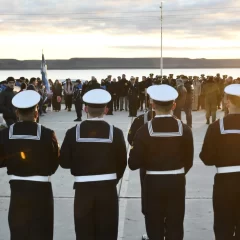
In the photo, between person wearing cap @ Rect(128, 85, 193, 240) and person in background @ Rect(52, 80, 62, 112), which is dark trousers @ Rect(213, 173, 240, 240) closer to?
person wearing cap @ Rect(128, 85, 193, 240)

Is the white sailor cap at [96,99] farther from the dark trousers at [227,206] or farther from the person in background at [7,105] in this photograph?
the person in background at [7,105]

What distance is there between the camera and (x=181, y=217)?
4.42m

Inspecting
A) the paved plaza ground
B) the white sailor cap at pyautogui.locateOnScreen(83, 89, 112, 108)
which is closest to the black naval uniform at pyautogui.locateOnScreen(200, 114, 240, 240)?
the white sailor cap at pyautogui.locateOnScreen(83, 89, 112, 108)

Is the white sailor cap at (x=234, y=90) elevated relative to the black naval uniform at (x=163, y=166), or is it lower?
elevated

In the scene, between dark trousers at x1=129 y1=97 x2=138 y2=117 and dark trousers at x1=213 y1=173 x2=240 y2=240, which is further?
dark trousers at x1=129 y1=97 x2=138 y2=117

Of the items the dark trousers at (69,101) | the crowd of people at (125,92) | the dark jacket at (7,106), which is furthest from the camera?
the dark trousers at (69,101)

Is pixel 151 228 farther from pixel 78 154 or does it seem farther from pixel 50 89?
pixel 50 89

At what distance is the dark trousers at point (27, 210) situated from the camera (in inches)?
166

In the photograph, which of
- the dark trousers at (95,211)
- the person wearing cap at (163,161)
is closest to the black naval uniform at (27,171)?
the dark trousers at (95,211)

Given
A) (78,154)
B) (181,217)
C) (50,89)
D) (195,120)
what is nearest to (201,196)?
(181,217)

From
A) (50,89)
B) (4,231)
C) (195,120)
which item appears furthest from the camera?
(50,89)

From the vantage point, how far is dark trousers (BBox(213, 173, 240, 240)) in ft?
14.3

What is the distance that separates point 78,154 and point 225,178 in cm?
143

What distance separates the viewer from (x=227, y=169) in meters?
4.39
